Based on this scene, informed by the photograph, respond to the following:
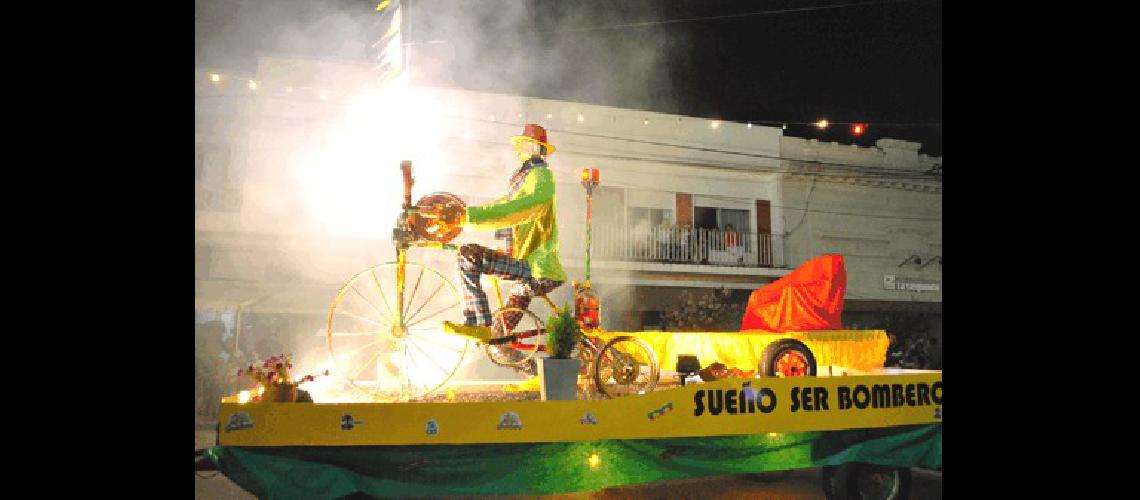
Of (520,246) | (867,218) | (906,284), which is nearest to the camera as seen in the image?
(520,246)

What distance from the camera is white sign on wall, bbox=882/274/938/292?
67.5ft

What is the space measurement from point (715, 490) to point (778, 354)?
10.0 ft

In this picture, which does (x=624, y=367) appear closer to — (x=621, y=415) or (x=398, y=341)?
(x=621, y=415)

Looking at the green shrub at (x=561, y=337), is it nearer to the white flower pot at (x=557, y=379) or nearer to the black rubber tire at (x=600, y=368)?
the white flower pot at (x=557, y=379)

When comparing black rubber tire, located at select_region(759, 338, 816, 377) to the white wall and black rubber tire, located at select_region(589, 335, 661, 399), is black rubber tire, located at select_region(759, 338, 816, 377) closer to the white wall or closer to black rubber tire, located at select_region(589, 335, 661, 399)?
black rubber tire, located at select_region(589, 335, 661, 399)

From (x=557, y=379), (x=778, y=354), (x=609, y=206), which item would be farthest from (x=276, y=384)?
(x=609, y=206)

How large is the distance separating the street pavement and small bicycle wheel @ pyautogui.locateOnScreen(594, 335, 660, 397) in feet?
7.37

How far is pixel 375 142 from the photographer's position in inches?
543

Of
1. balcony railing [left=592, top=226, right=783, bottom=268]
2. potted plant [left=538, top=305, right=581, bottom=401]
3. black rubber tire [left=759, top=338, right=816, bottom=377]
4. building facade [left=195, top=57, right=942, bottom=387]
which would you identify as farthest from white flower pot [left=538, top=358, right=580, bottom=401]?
balcony railing [left=592, top=226, right=783, bottom=268]

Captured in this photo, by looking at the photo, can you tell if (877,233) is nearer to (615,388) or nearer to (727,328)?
(727,328)

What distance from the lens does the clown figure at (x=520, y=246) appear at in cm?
528

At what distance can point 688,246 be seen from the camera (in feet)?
61.3

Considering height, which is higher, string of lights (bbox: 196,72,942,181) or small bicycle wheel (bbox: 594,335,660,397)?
string of lights (bbox: 196,72,942,181)

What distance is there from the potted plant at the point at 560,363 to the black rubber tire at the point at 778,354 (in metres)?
1.65
